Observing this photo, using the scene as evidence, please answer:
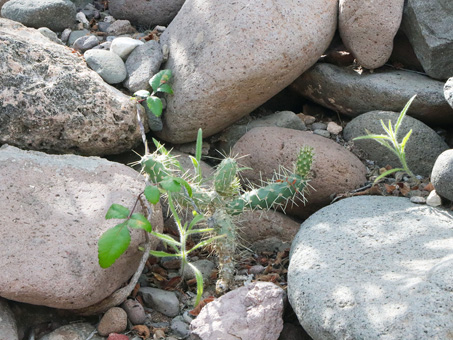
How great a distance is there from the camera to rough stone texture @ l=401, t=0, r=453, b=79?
4.19 m

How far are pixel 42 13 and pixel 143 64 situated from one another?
3.62ft

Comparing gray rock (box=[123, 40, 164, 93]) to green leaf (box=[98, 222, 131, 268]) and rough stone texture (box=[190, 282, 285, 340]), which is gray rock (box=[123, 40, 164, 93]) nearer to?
green leaf (box=[98, 222, 131, 268])

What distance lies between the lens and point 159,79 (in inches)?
166

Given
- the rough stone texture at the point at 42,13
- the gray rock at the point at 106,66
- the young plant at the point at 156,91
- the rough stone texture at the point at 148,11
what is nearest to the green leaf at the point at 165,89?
the young plant at the point at 156,91

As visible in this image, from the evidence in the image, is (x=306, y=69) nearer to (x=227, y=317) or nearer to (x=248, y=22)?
(x=248, y=22)

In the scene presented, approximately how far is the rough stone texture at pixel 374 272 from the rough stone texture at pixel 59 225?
97 centimetres

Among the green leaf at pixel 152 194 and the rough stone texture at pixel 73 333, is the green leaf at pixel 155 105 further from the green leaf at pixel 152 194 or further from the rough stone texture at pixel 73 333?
the rough stone texture at pixel 73 333

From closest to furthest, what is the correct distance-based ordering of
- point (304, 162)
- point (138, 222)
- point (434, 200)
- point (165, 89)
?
point (138, 222) < point (434, 200) < point (304, 162) < point (165, 89)

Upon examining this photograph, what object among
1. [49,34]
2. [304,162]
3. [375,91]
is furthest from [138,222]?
[49,34]

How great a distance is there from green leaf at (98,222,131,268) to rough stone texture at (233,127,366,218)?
4.68 ft

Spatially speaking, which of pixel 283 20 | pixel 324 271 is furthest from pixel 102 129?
pixel 324 271

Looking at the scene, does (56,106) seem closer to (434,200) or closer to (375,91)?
(375,91)

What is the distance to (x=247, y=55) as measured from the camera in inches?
158

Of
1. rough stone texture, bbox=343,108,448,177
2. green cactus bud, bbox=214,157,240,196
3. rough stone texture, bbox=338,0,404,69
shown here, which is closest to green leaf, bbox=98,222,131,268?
green cactus bud, bbox=214,157,240,196
